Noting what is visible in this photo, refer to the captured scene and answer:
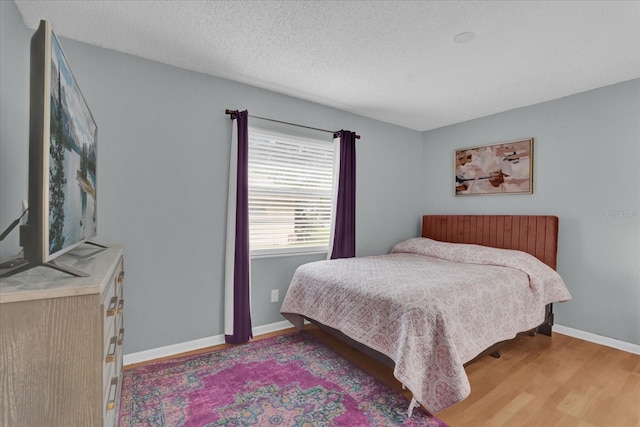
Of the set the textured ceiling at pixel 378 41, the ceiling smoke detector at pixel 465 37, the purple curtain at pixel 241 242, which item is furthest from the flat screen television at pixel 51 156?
the ceiling smoke detector at pixel 465 37

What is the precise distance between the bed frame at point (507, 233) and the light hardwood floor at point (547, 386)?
0.21 metres

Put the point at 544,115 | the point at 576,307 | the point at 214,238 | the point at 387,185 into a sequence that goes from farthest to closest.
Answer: the point at 387,185, the point at 544,115, the point at 576,307, the point at 214,238

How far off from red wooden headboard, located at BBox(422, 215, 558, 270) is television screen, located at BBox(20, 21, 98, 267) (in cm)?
372

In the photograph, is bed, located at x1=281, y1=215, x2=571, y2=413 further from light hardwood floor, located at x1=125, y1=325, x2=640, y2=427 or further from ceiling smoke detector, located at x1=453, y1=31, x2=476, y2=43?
ceiling smoke detector, located at x1=453, y1=31, x2=476, y2=43

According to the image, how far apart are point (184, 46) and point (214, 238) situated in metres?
1.52

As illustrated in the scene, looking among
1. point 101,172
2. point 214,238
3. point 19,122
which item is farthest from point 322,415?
point 19,122

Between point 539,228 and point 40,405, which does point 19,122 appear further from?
point 539,228

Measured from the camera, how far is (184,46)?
7.33ft

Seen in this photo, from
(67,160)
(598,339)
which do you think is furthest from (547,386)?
(67,160)

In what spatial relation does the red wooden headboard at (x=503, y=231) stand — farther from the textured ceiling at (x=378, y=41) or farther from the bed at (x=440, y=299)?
the textured ceiling at (x=378, y=41)

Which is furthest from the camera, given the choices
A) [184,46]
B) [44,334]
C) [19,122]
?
[184,46]

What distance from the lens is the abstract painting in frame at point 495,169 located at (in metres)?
3.33

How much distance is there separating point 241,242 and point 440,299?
5.54 ft

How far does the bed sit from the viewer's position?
1.72 m
